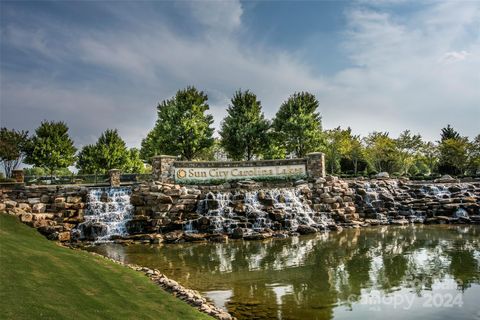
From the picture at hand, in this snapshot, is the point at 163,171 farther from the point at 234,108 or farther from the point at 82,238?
the point at 234,108

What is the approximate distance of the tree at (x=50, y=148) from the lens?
2184 inches

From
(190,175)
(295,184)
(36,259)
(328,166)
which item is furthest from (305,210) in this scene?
(328,166)

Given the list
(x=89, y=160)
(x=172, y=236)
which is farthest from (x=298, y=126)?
(x=89, y=160)

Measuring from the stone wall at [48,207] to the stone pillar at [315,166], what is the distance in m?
21.3

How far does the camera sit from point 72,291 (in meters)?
9.20

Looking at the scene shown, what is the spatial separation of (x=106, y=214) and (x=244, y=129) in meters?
27.5

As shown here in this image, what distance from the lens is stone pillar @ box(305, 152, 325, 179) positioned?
3572cm

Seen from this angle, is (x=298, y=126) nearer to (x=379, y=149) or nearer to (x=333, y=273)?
(x=379, y=149)

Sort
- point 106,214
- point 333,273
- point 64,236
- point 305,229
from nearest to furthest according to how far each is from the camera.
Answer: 1. point 333,273
2. point 64,236
3. point 305,229
4. point 106,214

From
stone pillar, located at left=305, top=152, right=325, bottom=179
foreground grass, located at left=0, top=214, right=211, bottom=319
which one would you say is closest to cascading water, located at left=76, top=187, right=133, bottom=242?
foreground grass, located at left=0, top=214, right=211, bottom=319

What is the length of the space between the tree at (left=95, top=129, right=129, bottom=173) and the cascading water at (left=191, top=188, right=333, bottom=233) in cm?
4192

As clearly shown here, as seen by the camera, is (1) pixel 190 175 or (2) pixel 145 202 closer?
(2) pixel 145 202

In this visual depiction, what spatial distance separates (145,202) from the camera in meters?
29.6

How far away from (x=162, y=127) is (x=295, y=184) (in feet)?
85.7
